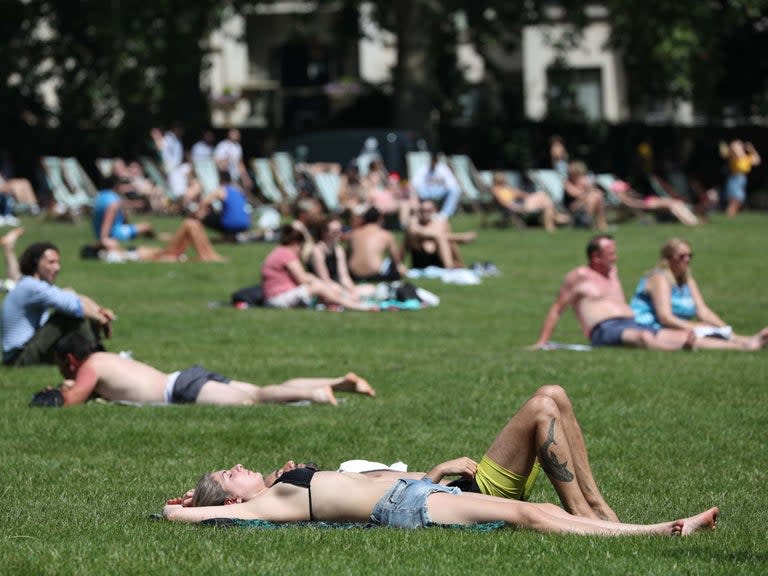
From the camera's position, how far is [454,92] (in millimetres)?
46125

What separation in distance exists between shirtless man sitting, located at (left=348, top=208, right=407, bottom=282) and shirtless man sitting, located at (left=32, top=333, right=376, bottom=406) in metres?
10.3

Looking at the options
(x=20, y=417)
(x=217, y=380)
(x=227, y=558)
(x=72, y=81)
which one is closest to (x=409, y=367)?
(x=217, y=380)

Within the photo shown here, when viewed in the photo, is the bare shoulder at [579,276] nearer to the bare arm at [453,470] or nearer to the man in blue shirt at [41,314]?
the man in blue shirt at [41,314]

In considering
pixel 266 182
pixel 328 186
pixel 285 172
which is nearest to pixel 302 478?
pixel 328 186

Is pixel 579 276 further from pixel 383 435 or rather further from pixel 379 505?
pixel 379 505

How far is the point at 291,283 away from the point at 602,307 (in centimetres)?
482

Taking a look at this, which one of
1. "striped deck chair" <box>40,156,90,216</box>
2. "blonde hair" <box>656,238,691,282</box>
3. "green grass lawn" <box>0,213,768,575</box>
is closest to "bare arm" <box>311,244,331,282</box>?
"green grass lawn" <box>0,213,768,575</box>

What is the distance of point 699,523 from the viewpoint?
7906mm

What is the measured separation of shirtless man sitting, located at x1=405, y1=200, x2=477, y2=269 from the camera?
80.4 ft

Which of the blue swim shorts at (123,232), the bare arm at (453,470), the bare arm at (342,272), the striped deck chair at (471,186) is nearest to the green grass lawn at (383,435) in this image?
the bare arm at (453,470)

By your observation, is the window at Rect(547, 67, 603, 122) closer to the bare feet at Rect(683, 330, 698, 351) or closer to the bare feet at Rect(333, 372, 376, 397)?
the bare feet at Rect(683, 330, 698, 351)

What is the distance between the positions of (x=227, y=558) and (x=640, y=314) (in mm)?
9652

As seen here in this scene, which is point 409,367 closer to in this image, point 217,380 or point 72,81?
point 217,380

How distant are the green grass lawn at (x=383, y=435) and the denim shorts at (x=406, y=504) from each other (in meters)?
0.12
